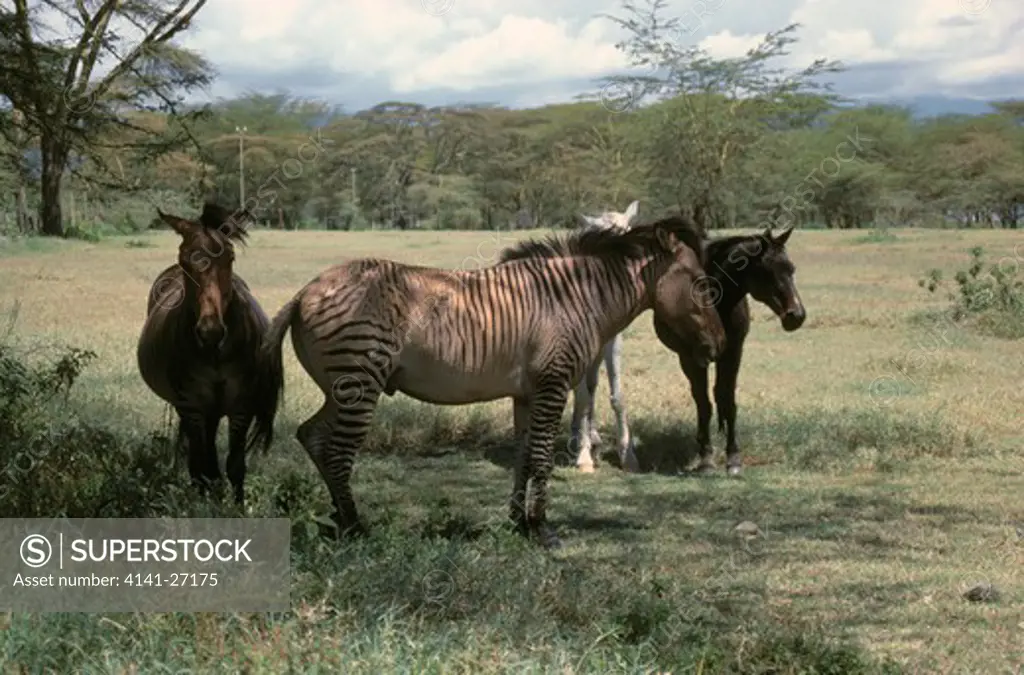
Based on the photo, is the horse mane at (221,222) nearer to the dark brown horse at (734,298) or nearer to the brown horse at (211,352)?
the brown horse at (211,352)

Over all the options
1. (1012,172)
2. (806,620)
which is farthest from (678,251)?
(1012,172)

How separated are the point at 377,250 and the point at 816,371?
19.2 metres

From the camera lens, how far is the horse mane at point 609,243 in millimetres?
7305

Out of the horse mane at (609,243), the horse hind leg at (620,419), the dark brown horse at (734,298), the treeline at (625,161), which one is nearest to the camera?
the horse mane at (609,243)

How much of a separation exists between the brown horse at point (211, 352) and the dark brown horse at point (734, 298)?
3.24 meters

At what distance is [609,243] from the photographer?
24.0ft

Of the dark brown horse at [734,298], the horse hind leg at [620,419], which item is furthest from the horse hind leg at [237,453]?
the horse hind leg at [620,419]

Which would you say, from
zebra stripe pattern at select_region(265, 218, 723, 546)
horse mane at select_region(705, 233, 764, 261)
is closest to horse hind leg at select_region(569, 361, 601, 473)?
horse mane at select_region(705, 233, 764, 261)

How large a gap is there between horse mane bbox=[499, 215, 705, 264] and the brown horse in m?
1.75

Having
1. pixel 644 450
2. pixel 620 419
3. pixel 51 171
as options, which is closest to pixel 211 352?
pixel 620 419

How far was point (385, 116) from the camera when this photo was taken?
219ft

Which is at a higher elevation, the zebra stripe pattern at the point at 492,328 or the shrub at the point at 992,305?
the zebra stripe pattern at the point at 492,328

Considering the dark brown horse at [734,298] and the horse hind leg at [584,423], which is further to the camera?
the horse hind leg at [584,423]

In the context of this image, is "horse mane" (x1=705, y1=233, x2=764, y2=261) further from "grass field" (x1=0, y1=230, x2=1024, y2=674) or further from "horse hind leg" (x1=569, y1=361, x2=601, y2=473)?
"grass field" (x1=0, y1=230, x2=1024, y2=674)
